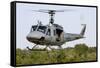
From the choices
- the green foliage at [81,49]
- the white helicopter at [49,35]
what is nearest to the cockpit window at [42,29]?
the white helicopter at [49,35]

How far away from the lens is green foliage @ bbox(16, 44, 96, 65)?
82.2 inches

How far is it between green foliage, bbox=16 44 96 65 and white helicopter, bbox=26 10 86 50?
2.8 inches

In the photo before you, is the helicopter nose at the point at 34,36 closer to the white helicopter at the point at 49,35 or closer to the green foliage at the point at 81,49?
the white helicopter at the point at 49,35

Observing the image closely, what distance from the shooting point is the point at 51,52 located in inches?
86.4

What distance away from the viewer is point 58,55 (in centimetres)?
223

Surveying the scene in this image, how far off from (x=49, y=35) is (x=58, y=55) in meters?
0.21

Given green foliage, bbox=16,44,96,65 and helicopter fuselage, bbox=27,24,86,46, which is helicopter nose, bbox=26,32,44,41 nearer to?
helicopter fuselage, bbox=27,24,86,46

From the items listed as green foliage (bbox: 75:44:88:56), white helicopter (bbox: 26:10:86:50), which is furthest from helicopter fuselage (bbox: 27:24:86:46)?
green foliage (bbox: 75:44:88:56)

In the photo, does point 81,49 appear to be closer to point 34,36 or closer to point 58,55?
point 58,55

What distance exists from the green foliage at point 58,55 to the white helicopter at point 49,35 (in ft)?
0.23

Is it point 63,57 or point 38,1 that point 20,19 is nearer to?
point 38,1

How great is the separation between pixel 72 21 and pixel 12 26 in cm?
61

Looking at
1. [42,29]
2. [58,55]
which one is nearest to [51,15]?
[42,29]

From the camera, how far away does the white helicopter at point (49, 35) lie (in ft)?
7.01
